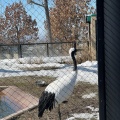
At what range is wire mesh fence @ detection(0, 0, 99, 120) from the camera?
4.96 meters

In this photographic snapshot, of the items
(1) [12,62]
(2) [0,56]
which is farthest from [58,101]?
(2) [0,56]

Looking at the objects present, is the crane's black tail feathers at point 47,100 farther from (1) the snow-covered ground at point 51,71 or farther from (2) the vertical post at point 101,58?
(2) the vertical post at point 101,58

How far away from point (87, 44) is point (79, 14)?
4.16m

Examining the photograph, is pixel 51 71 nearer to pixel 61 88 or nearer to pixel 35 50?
pixel 35 50

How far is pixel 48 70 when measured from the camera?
10125mm

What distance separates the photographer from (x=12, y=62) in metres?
12.6

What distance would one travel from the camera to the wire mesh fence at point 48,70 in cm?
496

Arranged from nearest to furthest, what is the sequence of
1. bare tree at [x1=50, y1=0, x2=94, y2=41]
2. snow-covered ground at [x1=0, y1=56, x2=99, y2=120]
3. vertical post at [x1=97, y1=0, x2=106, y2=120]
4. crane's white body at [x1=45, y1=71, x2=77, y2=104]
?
vertical post at [x1=97, y1=0, x2=106, y2=120]
crane's white body at [x1=45, y1=71, x2=77, y2=104]
snow-covered ground at [x1=0, y1=56, x2=99, y2=120]
bare tree at [x1=50, y1=0, x2=94, y2=41]

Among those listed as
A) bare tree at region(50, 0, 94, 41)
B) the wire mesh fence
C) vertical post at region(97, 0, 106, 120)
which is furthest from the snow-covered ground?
vertical post at region(97, 0, 106, 120)

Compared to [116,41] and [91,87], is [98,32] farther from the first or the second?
[91,87]

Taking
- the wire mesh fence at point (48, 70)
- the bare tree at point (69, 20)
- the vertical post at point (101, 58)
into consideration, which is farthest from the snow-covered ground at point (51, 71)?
the vertical post at point (101, 58)

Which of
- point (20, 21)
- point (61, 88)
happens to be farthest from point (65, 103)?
point (20, 21)

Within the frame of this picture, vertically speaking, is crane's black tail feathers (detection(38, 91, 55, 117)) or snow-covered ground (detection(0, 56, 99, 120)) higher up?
crane's black tail feathers (detection(38, 91, 55, 117))

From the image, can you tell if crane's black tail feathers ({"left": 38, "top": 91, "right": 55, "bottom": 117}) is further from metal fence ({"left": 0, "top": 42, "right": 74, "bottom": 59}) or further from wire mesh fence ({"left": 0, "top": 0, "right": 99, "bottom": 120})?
metal fence ({"left": 0, "top": 42, "right": 74, "bottom": 59})
